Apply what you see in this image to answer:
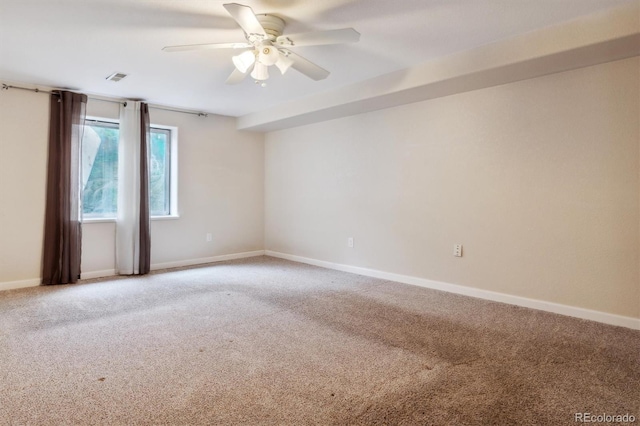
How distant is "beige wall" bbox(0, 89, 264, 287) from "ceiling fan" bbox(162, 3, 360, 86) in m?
2.56

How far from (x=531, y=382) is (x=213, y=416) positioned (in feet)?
5.48

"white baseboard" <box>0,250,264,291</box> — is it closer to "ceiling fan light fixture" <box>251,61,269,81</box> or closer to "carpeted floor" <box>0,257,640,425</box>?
"carpeted floor" <box>0,257,640,425</box>

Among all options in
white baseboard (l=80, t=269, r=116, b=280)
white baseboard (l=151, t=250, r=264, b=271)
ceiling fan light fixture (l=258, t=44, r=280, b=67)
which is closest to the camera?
ceiling fan light fixture (l=258, t=44, r=280, b=67)

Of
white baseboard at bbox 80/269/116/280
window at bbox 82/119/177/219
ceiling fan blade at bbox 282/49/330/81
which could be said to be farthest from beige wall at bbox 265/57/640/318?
white baseboard at bbox 80/269/116/280

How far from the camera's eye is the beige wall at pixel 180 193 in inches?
160

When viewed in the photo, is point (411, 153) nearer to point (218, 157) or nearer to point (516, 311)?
point (516, 311)

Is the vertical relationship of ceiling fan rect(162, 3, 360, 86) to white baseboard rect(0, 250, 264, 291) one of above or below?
above

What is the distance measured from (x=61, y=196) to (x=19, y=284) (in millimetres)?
1049

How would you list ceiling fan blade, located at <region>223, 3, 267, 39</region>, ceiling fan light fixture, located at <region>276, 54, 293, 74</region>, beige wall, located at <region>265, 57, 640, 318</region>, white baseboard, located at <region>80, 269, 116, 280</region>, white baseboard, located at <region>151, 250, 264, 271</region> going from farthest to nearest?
white baseboard, located at <region>151, 250, 264, 271</region> < white baseboard, located at <region>80, 269, 116, 280</region> < beige wall, located at <region>265, 57, 640, 318</region> < ceiling fan light fixture, located at <region>276, 54, 293, 74</region> < ceiling fan blade, located at <region>223, 3, 267, 39</region>

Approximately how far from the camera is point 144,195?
190 inches

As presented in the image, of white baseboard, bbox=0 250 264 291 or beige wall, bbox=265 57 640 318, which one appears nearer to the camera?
beige wall, bbox=265 57 640 318

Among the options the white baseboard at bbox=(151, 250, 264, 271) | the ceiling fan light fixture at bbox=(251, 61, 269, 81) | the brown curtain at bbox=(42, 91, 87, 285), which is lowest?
the white baseboard at bbox=(151, 250, 264, 271)

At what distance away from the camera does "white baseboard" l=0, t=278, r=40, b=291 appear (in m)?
4.05

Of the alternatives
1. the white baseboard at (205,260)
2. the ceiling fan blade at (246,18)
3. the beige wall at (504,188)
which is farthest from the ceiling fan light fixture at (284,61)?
the white baseboard at (205,260)
